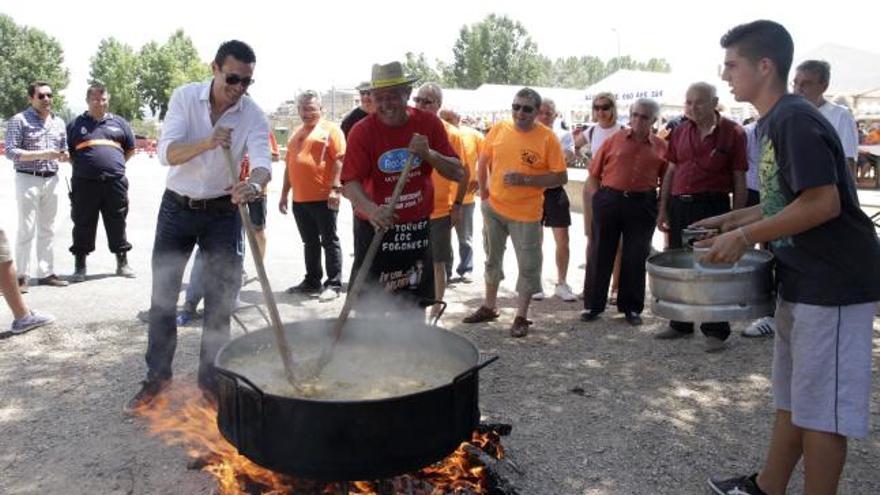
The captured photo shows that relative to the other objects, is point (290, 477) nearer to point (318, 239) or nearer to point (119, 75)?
point (318, 239)

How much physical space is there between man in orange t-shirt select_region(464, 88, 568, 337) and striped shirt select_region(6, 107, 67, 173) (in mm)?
4477

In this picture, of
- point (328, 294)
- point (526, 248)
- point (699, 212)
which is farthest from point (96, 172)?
point (699, 212)

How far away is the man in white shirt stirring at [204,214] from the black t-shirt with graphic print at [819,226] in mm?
2360

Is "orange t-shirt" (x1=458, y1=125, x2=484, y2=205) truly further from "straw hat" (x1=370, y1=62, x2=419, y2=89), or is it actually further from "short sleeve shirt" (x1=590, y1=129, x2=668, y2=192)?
"straw hat" (x1=370, y1=62, x2=419, y2=89)

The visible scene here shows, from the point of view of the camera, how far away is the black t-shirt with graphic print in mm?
2338

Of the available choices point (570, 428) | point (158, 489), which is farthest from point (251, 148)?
point (570, 428)

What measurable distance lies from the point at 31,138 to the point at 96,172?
645 mm

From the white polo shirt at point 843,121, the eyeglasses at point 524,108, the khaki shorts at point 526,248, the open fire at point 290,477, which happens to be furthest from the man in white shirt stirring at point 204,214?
the white polo shirt at point 843,121

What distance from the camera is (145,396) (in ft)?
12.5

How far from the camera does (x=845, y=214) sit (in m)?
2.45

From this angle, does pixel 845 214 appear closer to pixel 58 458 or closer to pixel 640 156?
pixel 640 156

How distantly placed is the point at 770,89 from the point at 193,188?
2.80 m

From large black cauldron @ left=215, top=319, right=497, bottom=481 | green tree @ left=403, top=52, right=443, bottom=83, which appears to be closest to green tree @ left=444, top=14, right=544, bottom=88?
green tree @ left=403, top=52, right=443, bottom=83

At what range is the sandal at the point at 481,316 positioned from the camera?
5668 millimetres
